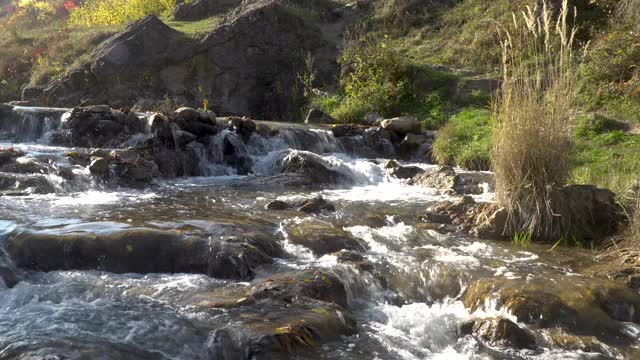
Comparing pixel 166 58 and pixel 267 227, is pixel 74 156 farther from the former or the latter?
pixel 166 58

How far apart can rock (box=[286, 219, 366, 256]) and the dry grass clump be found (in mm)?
1675

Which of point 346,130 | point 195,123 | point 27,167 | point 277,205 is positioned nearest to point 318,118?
point 346,130

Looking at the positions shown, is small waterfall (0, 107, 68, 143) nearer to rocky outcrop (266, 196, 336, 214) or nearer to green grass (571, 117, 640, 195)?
rocky outcrop (266, 196, 336, 214)

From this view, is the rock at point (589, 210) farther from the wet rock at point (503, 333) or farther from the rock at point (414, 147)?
the rock at point (414, 147)

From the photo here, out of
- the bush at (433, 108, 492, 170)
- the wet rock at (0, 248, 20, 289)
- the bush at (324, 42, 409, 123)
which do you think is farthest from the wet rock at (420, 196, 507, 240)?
the bush at (324, 42, 409, 123)

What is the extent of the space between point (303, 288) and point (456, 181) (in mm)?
4933

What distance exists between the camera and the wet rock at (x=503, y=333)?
4.01 meters

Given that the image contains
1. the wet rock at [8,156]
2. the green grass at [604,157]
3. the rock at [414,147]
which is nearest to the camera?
the green grass at [604,157]

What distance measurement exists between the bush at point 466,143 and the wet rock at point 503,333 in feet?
19.7

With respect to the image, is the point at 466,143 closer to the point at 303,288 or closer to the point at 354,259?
the point at 354,259

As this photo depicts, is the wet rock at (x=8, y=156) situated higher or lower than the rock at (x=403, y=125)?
lower

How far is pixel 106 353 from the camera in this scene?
346 centimetres

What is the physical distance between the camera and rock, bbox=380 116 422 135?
39.4 feet

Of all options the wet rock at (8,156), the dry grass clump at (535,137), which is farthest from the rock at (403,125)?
the wet rock at (8,156)
